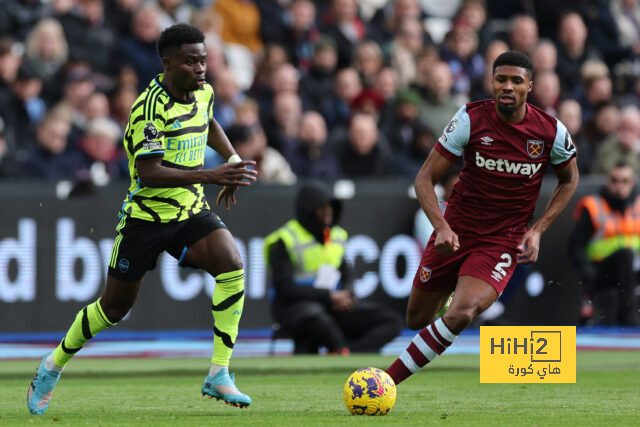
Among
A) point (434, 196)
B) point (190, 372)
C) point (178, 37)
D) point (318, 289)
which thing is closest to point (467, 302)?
point (434, 196)

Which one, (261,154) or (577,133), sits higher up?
(577,133)

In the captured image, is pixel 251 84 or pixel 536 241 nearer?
pixel 536 241

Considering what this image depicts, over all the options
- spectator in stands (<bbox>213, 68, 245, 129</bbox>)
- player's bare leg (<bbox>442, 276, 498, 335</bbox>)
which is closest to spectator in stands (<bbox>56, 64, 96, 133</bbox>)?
spectator in stands (<bbox>213, 68, 245, 129</bbox>)

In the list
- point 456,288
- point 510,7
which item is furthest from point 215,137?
point 510,7

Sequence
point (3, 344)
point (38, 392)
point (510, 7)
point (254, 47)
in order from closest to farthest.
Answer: point (38, 392) → point (3, 344) → point (254, 47) → point (510, 7)

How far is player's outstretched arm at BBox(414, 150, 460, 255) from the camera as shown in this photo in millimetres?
8109

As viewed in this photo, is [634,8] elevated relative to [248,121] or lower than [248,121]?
elevated

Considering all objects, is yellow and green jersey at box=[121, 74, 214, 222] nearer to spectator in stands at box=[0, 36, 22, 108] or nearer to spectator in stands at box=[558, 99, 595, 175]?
spectator in stands at box=[0, 36, 22, 108]

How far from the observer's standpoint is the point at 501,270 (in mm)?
8375

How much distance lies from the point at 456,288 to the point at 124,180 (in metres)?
7.13

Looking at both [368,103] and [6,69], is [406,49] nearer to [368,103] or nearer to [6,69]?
[368,103]

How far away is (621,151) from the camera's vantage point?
16562 mm

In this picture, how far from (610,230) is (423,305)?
7.09 m

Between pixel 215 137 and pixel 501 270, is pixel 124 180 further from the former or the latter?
pixel 501 270
